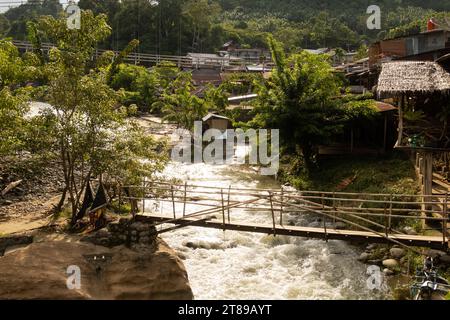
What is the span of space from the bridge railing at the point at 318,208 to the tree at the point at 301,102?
3.33m

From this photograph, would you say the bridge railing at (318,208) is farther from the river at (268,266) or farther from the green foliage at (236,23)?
the green foliage at (236,23)

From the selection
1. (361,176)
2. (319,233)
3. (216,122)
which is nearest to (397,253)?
(319,233)

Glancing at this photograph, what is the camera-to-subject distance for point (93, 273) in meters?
9.22

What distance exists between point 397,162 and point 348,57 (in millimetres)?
31694

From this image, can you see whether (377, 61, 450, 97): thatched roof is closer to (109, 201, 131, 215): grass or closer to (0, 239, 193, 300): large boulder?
(0, 239, 193, 300): large boulder

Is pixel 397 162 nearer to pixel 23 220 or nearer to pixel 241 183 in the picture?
pixel 241 183

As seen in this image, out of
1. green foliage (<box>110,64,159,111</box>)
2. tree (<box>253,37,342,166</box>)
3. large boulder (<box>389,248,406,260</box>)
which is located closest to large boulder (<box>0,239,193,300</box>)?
large boulder (<box>389,248,406,260</box>)

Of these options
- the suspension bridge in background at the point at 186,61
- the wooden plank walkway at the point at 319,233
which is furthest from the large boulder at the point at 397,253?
the suspension bridge in background at the point at 186,61

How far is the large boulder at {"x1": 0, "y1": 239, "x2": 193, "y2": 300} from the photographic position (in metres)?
8.45

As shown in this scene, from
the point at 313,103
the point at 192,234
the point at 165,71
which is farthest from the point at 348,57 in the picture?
the point at 192,234

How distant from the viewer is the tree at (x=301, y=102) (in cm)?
1722

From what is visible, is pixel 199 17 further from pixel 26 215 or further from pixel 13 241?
pixel 13 241

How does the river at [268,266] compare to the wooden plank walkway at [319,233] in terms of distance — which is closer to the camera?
the wooden plank walkway at [319,233]

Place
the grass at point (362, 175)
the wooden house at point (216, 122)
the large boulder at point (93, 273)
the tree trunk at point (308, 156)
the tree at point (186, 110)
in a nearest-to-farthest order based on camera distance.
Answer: the large boulder at point (93, 273) < the grass at point (362, 175) < the tree trunk at point (308, 156) < the tree at point (186, 110) < the wooden house at point (216, 122)
